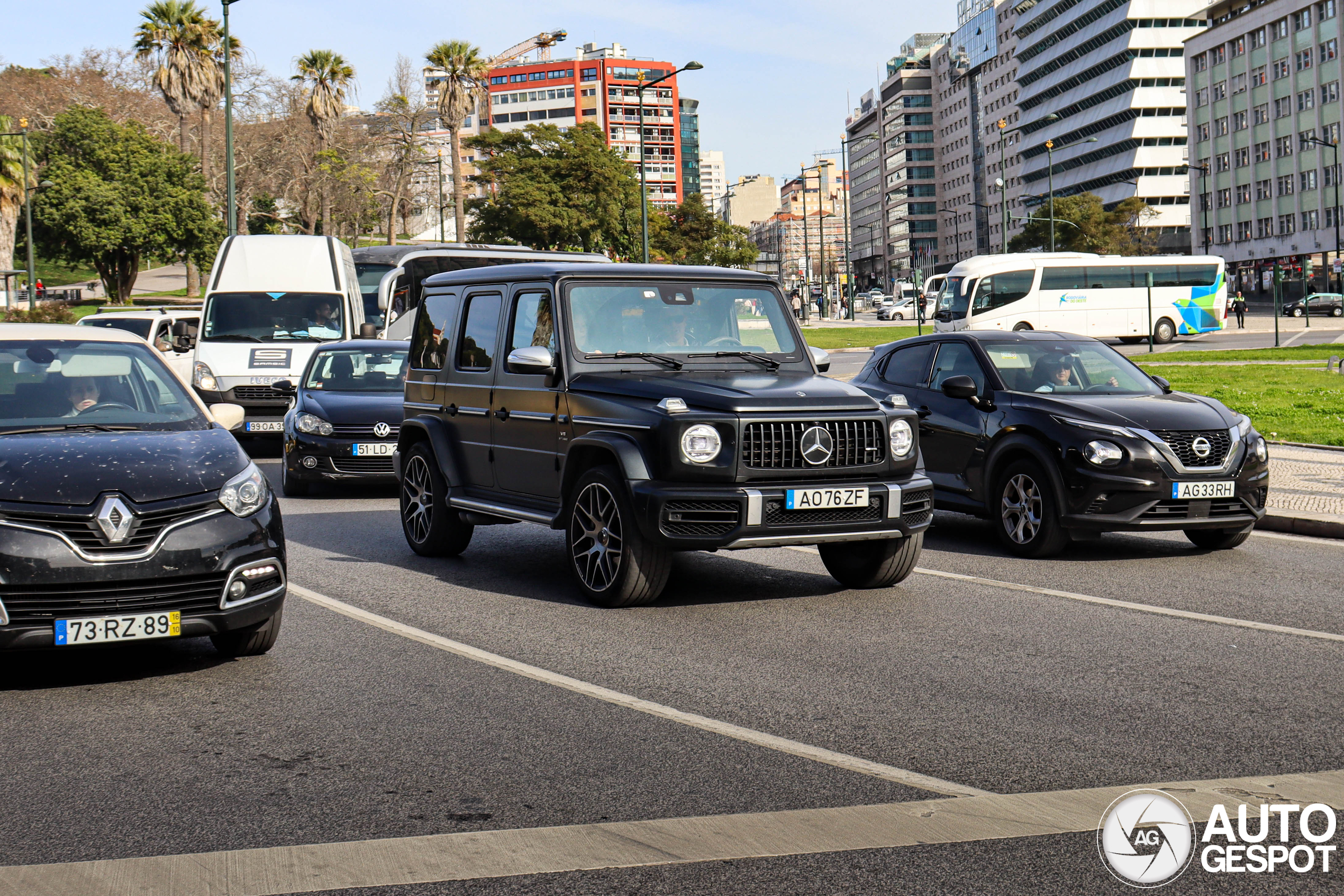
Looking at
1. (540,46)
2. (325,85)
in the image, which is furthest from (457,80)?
(540,46)

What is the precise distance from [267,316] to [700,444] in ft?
48.9

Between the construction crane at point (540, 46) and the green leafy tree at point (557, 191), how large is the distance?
386 ft

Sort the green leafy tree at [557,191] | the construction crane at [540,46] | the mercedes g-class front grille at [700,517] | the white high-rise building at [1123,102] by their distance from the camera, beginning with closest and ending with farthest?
the mercedes g-class front grille at [700,517] < the green leafy tree at [557,191] < the white high-rise building at [1123,102] < the construction crane at [540,46]

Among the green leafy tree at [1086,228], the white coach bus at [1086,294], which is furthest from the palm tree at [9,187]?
the green leafy tree at [1086,228]

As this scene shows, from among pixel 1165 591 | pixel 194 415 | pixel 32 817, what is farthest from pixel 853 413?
pixel 32 817

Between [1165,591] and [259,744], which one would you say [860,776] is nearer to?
[259,744]

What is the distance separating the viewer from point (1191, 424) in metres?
9.69

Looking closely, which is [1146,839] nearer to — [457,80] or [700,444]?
[700,444]

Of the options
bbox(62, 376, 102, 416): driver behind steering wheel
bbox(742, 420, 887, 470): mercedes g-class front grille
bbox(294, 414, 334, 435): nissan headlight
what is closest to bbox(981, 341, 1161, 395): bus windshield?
bbox(742, 420, 887, 470): mercedes g-class front grille

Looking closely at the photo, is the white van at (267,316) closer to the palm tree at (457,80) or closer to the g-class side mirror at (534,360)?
the g-class side mirror at (534,360)

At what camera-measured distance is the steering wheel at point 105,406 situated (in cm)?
705

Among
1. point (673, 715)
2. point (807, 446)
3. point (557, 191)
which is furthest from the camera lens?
point (557, 191)

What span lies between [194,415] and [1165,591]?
5.63m

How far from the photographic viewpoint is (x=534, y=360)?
8555 millimetres
